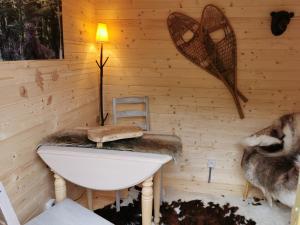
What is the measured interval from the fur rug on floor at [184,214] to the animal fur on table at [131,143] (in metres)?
0.77

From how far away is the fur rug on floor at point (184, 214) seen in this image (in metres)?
2.39

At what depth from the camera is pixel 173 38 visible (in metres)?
2.79

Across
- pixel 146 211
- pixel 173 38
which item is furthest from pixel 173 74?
pixel 146 211

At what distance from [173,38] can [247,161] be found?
4.30 feet

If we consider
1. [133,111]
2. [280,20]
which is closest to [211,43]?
[280,20]

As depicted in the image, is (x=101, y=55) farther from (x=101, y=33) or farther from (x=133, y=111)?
(x=133, y=111)

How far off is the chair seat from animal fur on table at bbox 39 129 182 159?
0.41m

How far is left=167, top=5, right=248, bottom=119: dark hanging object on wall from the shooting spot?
267cm

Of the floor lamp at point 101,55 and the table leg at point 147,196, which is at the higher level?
the floor lamp at point 101,55

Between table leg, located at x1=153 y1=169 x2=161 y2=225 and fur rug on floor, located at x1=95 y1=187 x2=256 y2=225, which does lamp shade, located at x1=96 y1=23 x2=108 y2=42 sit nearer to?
table leg, located at x1=153 y1=169 x2=161 y2=225

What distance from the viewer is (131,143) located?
6.43ft

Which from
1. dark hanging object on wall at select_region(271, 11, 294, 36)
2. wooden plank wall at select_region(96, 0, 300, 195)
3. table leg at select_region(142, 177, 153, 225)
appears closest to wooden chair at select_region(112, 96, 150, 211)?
wooden plank wall at select_region(96, 0, 300, 195)

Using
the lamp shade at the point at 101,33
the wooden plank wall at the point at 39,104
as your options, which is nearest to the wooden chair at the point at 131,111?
the wooden plank wall at the point at 39,104

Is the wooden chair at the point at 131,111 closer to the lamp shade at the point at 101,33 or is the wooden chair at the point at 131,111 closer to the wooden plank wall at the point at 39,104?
the wooden plank wall at the point at 39,104
